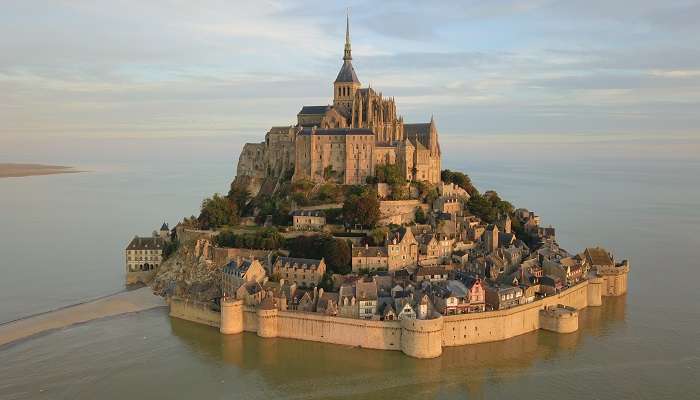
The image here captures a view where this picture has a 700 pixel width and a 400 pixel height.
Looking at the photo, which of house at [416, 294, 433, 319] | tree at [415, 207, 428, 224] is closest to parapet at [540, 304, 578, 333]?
house at [416, 294, 433, 319]

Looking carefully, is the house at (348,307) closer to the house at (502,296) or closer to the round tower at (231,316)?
the round tower at (231,316)

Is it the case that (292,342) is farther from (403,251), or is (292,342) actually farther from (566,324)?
(566,324)

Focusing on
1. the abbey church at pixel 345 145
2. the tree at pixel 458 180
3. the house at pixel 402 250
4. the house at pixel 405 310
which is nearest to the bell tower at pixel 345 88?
the abbey church at pixel 345 145

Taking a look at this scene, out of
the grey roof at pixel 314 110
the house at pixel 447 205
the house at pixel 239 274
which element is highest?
the grey roof at pixel 314 110

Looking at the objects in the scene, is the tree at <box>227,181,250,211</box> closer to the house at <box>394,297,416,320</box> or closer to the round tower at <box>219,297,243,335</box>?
the round tower at <box>219,297,243,335</box>

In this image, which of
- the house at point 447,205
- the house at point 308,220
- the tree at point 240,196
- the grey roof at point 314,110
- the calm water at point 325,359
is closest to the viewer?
the calm water at point 325,359

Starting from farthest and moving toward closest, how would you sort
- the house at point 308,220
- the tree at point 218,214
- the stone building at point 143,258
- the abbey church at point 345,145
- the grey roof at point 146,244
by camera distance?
the abbey church at point 345,145 → the grey roof at point 146,244 → the tree at point 218,214 → the stone building at point 143,258 → the house at point 308,220

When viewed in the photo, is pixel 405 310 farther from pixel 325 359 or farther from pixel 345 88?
pixel 345 88

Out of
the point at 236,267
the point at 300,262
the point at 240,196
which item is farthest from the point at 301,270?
the point at 240,196
